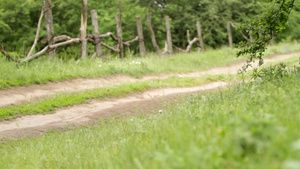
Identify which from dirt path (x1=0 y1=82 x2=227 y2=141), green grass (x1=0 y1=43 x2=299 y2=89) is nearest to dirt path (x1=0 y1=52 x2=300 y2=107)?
green grass (x1=0 y1=43 x2=299 y2=89)

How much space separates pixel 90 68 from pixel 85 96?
14.4 ft

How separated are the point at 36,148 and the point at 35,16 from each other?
2511cm

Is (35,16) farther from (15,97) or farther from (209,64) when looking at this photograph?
(15,97)

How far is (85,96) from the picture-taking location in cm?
1112

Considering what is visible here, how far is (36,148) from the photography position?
589 cm

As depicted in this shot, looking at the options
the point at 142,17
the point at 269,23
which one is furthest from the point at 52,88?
the point at 142,17

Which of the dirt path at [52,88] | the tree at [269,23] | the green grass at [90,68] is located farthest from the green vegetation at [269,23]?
the green grass at [90,68]

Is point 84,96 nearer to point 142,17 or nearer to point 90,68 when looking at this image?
point 90,68

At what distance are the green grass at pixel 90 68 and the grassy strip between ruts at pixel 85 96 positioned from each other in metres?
1.77

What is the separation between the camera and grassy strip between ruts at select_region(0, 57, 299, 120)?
367 inches

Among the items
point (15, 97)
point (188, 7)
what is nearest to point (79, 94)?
point (15, 97)

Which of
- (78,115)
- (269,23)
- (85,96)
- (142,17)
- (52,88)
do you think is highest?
(142,17)

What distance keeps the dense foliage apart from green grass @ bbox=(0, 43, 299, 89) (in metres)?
10.5

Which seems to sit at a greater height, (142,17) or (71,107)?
(142,17)
